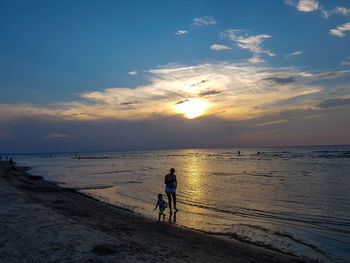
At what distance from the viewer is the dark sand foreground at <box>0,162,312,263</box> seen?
21.4 ft

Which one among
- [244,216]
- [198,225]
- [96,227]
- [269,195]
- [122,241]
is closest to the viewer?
[122,241]

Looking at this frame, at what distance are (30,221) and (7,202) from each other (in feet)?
15.7

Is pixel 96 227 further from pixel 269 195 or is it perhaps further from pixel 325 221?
pixel 269 195

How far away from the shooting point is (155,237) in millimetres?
8633

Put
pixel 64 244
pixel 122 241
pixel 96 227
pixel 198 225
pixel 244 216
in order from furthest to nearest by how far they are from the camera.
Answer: pixel 244 216
pixel 198 225
pixel 96 227
pixel 122 241
pixel 64 244

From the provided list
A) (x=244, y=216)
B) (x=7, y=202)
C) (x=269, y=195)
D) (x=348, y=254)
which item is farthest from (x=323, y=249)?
(x=7, y=202)

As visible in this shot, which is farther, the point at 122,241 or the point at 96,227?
the point at 96,227

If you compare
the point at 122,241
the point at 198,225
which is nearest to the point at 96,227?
the point at 122,241

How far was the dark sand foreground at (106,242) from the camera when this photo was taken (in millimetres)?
6512

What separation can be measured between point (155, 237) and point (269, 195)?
37.9 feet

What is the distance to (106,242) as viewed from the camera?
761cm

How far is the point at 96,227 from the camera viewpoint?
9.47 metres

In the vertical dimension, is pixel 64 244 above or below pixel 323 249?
above

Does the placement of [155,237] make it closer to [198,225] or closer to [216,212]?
[198,225]
